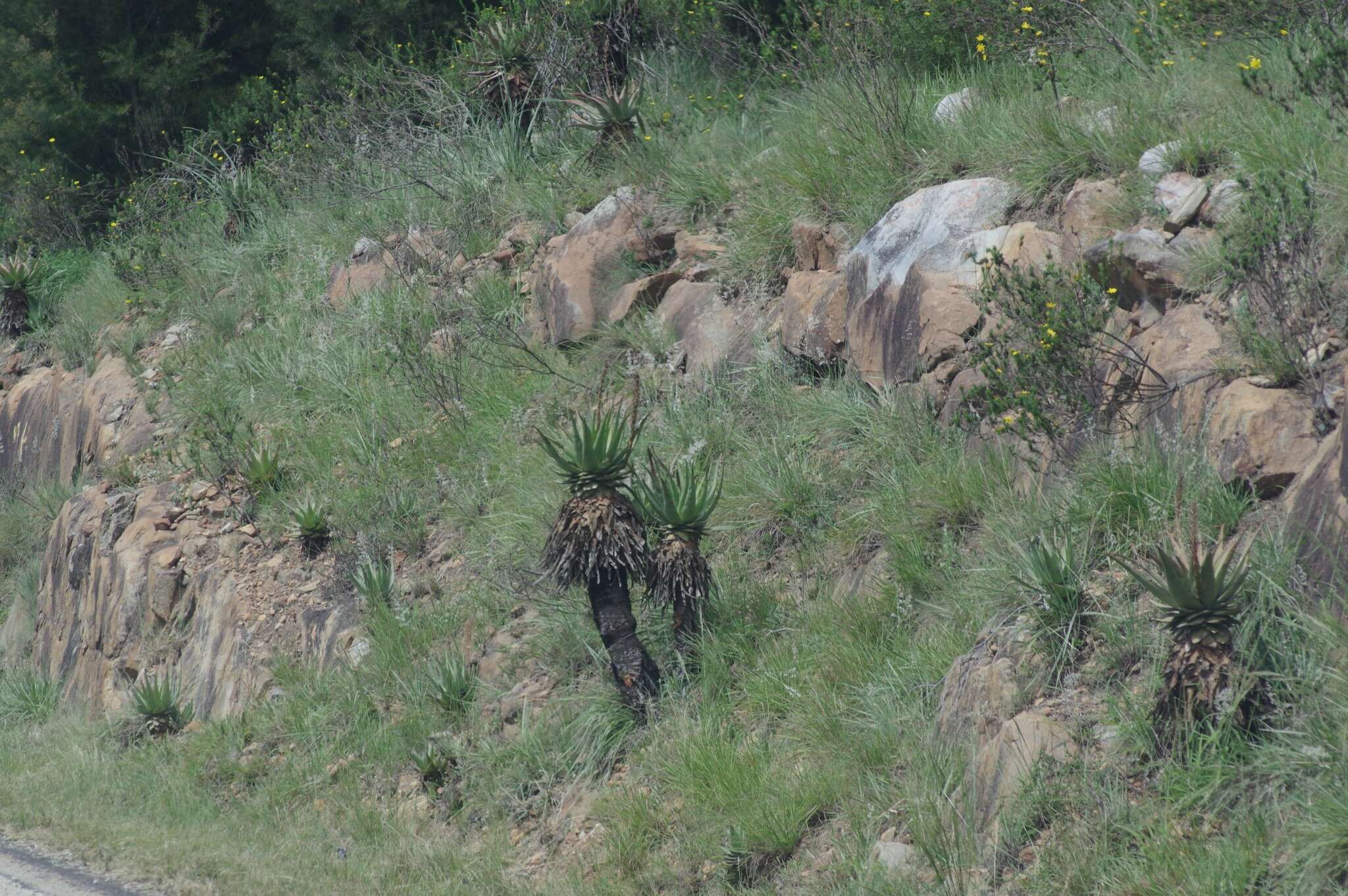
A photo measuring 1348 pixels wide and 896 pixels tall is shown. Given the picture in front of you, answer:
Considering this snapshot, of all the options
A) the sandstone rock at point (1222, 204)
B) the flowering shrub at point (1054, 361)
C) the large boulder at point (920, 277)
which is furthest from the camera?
the large boulder at point (920, 277)

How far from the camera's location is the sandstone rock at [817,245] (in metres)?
9.16

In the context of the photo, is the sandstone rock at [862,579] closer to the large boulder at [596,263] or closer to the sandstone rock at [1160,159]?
the sandstone rock at [1160,159]

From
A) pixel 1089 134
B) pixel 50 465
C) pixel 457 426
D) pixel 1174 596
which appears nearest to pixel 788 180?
pixel 1089 134

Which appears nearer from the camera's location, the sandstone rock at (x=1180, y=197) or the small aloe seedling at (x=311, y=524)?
the sandstone rock at (x=1180, y=197)

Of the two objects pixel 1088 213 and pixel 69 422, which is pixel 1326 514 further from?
pixel 69 422

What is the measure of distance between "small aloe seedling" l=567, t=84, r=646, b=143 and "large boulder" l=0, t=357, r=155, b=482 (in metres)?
5.44

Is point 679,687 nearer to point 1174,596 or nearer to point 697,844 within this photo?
point 697,844

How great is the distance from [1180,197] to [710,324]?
3764mm

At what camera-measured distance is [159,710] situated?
9.76 metres

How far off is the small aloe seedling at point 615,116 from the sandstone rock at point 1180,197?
588 centimetres

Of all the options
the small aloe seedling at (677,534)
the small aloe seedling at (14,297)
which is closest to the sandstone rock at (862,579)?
the small aloe seedling at (677,534)

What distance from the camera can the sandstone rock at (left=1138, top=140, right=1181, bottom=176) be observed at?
725 centimetres

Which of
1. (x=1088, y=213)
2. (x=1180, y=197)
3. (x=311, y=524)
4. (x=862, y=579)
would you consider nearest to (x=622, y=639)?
(x=862, y=579)

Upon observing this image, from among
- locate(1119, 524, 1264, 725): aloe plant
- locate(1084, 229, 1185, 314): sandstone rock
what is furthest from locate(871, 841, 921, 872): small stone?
locate(1084, 229, 1185, 314): sandstone rock
